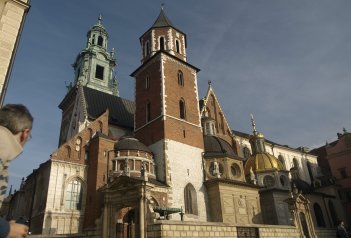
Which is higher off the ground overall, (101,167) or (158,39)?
(158,39)

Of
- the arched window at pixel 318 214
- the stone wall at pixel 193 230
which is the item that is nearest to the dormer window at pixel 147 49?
the stone wall at pixel 193 230

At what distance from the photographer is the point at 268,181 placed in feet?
98.7

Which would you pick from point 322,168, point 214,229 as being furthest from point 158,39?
point 322,168

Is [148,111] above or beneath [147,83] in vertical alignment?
beneath

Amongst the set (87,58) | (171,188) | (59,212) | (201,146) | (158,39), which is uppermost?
(87,58)

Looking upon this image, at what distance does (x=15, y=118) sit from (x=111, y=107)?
3138 centimetres

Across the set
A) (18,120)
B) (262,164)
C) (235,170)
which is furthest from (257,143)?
(18,120)

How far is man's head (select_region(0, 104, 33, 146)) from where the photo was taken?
2.40 meters

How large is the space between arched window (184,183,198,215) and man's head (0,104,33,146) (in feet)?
69.2

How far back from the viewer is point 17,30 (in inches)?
334

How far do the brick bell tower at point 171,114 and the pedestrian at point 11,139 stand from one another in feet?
65.3

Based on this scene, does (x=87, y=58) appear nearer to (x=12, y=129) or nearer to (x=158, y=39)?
(x=158, y=39)

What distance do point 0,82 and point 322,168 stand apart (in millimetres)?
53623

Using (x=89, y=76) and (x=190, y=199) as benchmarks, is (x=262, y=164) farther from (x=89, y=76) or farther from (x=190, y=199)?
(x=89, y=76)
